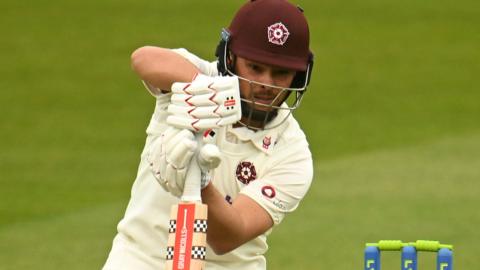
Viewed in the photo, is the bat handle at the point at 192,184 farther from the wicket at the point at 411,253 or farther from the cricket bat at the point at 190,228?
the wicket at the point at 411,253

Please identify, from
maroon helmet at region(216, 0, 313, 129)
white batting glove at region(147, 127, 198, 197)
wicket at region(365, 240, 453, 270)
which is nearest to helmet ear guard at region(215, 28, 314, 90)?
maroon helmet at region(216, 0, 313, 129)

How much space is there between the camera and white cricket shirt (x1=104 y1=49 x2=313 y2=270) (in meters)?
5.49

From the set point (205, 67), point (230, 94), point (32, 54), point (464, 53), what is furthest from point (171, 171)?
point (464, 53)

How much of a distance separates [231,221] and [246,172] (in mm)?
558

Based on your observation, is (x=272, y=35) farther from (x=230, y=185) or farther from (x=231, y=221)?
(x=231, y=221)

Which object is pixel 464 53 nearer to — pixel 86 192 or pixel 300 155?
pixel 86 192

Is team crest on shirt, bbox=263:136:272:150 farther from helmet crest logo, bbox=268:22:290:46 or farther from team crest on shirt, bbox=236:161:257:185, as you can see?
helmet crest logo, bbox=268:22:290:46

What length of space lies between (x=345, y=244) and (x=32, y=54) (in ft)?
24.4

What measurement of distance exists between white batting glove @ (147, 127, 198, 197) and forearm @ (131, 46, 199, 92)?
0.43 metres

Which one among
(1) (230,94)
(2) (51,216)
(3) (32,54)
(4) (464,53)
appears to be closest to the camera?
(1) (230,94)

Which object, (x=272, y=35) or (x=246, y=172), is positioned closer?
(x=272, y=35)

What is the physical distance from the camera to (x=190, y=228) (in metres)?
4.55

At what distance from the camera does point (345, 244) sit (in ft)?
33.6

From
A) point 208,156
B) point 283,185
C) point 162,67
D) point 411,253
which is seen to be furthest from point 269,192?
point 208,156
